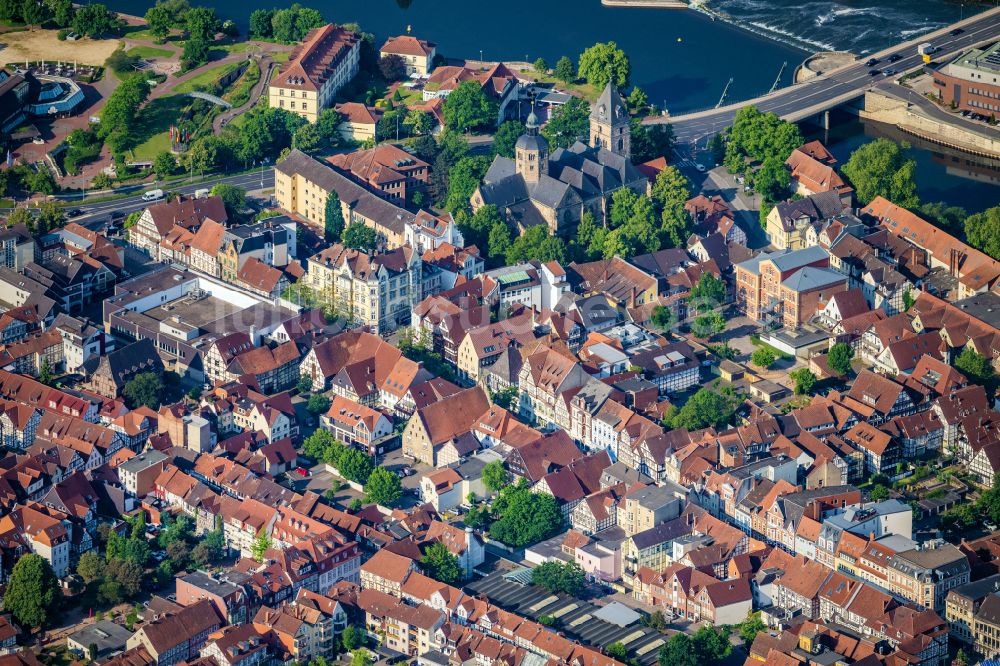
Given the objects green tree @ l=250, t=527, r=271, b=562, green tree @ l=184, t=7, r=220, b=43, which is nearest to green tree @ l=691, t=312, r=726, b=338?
green tree @ l=250, t=527, r=271, b=562

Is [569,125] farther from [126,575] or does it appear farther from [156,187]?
[126,575]

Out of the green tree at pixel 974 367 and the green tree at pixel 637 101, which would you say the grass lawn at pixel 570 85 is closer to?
the green tree at pixel 637 101

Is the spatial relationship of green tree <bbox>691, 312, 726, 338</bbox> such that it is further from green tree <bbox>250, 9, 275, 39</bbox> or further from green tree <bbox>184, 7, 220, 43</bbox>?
green tree <bbox>184, 7, 220, 43</bbox>

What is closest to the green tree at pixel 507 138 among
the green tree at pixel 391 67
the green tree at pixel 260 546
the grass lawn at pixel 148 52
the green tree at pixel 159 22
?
the green tree at pixel 391 67

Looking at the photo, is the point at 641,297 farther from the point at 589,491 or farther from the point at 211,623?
the point at 211,623

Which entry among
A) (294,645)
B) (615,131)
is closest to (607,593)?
(294,645)

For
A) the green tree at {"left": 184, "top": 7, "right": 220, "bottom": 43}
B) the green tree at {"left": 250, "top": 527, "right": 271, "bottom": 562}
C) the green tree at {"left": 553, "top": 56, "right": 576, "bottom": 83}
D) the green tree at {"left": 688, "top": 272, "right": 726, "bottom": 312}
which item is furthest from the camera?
the green tree at {"left": 184, "top": 7, "right": 220, "bottom": 43}

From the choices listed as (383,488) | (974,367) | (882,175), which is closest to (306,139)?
(882,175)
